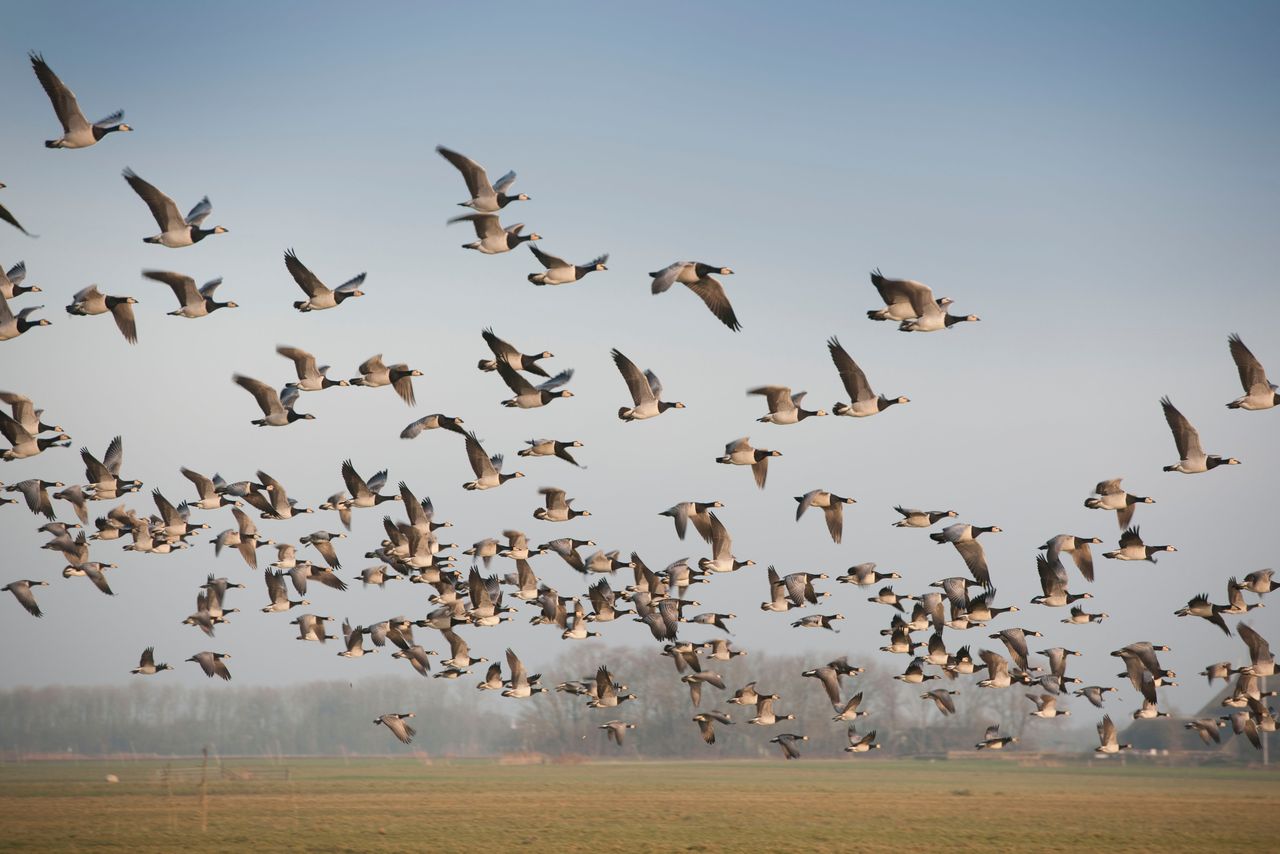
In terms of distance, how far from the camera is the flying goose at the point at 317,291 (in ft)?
84.0

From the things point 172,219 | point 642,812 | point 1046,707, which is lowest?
point 642,812

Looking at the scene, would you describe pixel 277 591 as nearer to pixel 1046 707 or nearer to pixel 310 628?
pixel 310 628

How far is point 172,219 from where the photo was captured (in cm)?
2422

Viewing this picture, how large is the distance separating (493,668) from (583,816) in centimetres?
2535

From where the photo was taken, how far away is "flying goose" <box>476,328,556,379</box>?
26.2 meters

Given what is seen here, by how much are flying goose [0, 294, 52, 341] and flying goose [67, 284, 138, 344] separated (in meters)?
0.73

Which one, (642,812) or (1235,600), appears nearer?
(1235,600)

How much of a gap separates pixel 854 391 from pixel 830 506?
5.16 m

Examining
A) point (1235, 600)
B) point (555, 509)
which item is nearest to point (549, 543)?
point (555, 509)

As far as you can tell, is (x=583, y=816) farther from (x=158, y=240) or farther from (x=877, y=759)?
(x=877, y=759)

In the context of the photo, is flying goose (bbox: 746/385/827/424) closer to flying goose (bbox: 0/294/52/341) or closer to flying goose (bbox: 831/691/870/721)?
flying goose (bbox: 831/691/870/721)

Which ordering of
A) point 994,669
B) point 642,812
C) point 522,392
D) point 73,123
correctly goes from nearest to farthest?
point 73,123
point 522,392
point 994,669
point 642,812

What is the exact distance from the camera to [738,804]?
65.3 metres

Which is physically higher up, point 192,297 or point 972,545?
point 192,297
